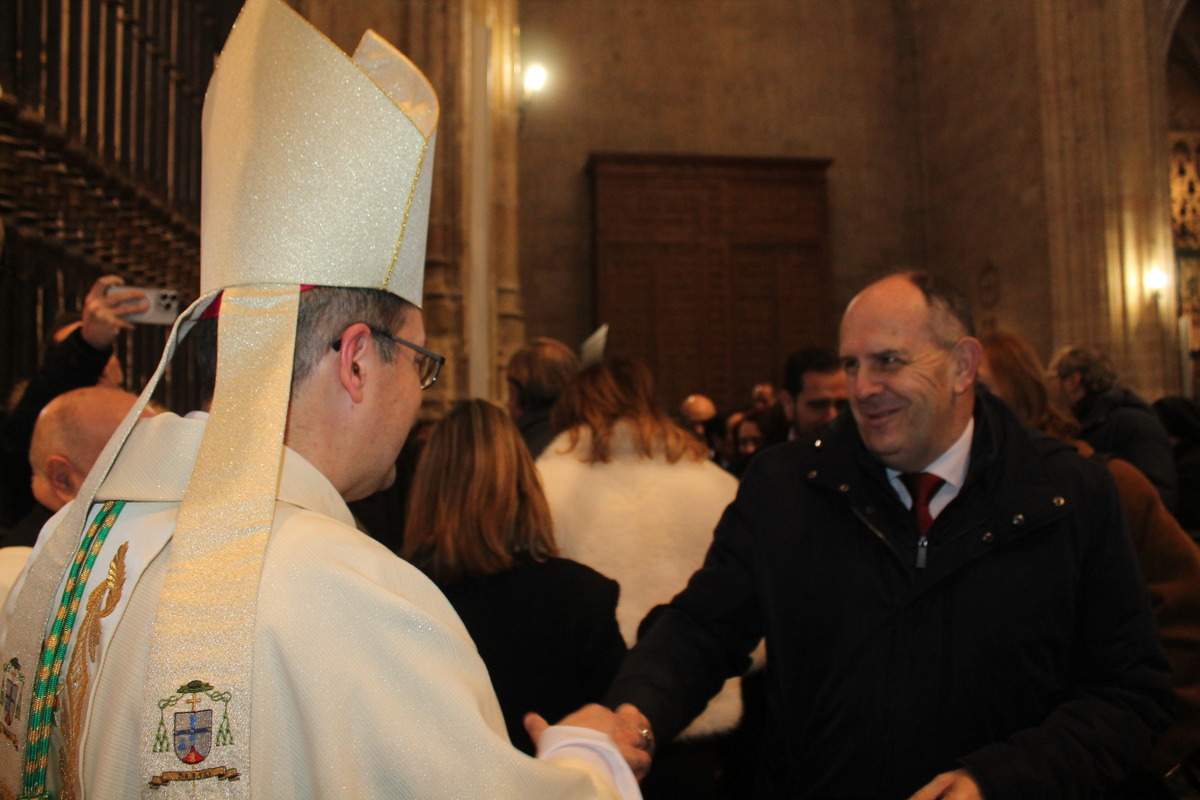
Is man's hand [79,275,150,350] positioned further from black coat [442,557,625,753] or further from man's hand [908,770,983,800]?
man's hand [908,770,983,800]

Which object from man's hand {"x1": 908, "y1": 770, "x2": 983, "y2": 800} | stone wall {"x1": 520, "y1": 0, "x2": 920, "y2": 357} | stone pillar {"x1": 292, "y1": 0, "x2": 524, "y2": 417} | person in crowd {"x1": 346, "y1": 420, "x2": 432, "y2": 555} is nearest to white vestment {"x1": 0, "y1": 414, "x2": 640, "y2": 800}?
man's hand {"x1": 908, "y1": 770, "x2": 983, "y2": 800}

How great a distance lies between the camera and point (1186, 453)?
399cm

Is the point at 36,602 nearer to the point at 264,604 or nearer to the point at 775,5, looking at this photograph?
the point at 264,604

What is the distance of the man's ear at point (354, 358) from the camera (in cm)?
103

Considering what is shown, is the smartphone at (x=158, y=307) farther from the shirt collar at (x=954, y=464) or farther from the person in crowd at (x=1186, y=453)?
the person in crowd at (x=1186, y=453)

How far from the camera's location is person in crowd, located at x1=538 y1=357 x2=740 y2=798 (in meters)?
2.48

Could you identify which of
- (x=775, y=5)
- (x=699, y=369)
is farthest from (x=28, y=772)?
(x=775, y=5)

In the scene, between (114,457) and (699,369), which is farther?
(699,369)

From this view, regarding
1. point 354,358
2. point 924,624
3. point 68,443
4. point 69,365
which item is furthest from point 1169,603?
point 69,365

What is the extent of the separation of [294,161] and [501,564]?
3.77 ft

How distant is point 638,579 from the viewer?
8.14ft

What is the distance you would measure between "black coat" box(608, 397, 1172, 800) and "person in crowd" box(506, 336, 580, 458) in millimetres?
1580

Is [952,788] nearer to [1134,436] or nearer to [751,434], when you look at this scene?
[1134,436]

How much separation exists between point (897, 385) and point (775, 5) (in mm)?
11446
